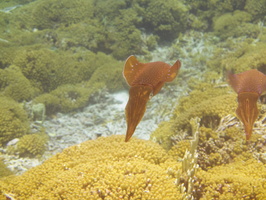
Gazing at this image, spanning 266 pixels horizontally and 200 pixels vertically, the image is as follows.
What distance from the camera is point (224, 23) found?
891 cm

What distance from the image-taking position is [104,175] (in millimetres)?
2523

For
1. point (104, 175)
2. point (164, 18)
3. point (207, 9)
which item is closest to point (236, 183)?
point (104, 175)

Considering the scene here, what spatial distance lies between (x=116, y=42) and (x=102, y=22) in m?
1.13

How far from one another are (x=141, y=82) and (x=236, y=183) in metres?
1.70

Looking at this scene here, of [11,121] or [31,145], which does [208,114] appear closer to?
[31,145]

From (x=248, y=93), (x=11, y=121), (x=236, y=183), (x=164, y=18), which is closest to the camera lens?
(x=248, y=93)

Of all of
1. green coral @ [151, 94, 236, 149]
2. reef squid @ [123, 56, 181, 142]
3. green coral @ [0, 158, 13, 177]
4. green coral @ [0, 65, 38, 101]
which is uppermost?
reef squid @ [123, 56, 181, 142]

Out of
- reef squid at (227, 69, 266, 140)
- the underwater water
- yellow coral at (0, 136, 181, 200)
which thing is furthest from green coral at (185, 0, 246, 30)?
reef squid at (227, 69, 266, 140)

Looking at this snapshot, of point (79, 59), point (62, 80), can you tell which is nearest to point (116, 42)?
point (79, 59)

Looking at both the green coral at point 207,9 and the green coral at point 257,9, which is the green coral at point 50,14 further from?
the green coral at point 257,9

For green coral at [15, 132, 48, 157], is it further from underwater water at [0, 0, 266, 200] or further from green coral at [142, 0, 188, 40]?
green coral at [142, 0, 188, 40]

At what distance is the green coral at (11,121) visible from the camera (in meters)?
4.71

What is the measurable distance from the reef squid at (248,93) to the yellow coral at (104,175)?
43.3 inches

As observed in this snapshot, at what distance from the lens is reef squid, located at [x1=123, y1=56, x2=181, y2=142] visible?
137 centimetres
